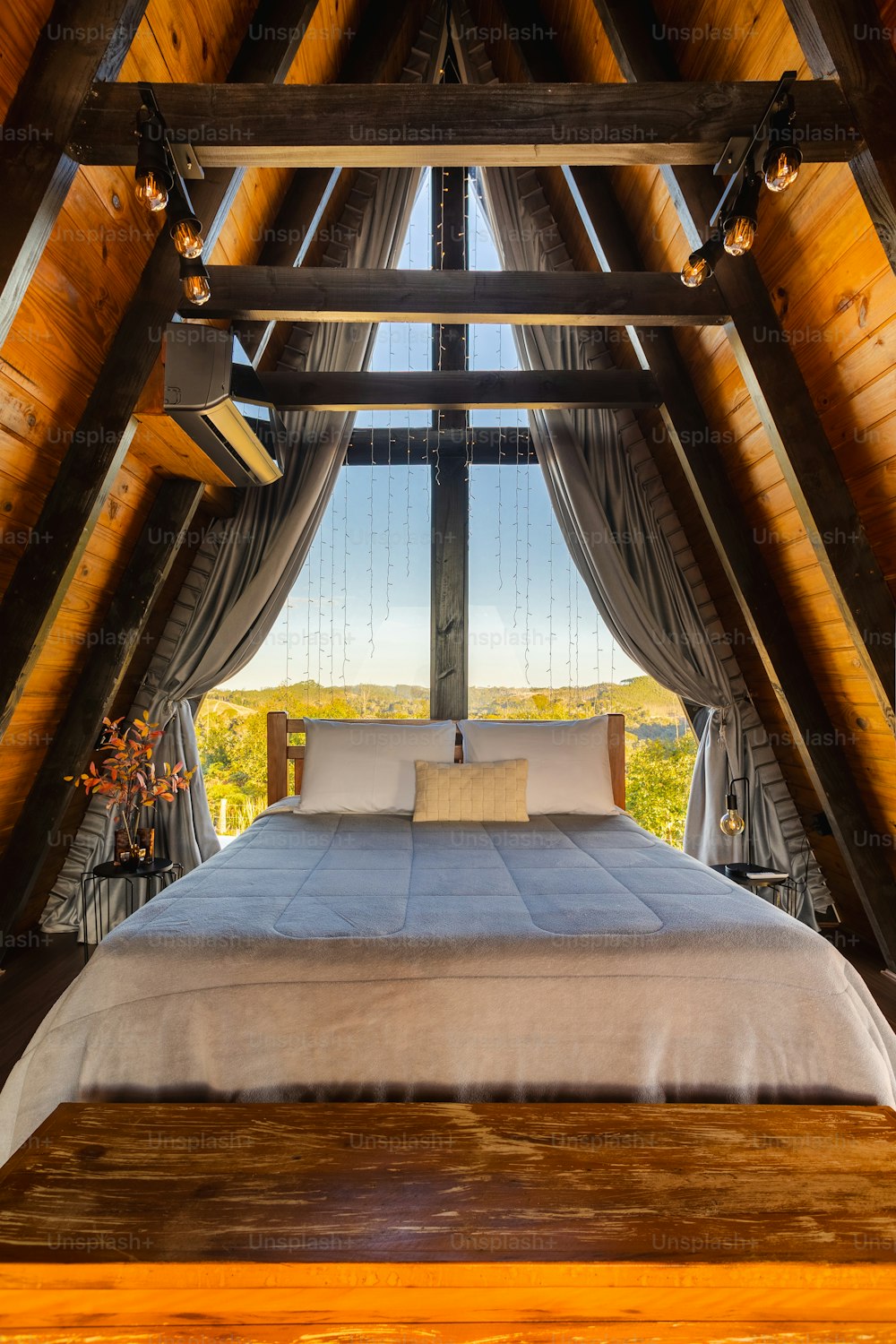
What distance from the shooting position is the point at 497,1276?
1.05 meters

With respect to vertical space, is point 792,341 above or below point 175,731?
above

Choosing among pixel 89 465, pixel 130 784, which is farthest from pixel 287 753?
pixel 89 465

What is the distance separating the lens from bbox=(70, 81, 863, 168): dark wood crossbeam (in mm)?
1779

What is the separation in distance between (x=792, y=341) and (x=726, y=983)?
184 cm

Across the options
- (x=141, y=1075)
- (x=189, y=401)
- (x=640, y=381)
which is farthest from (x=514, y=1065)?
(x=640, y=381)

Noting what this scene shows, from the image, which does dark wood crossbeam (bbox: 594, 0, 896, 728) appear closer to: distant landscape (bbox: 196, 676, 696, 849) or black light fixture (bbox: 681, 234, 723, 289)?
black light fixture (bbox: 681, 234, 723, 289)

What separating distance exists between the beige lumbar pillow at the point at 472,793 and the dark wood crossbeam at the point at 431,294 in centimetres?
160

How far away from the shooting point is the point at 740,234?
1.73 m

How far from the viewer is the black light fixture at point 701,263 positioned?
6.17 ft

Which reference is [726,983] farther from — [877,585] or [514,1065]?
[877,585]

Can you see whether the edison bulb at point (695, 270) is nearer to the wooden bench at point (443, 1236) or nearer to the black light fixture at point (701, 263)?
the black light fixture at point (701, 263)

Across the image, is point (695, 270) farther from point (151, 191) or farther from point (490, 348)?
point (490, 348)

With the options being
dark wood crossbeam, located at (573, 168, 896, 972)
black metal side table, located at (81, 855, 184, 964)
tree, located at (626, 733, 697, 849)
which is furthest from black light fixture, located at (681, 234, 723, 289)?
black metal side table, located at (81, 855, 184, 964)

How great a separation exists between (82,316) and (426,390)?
133cm
